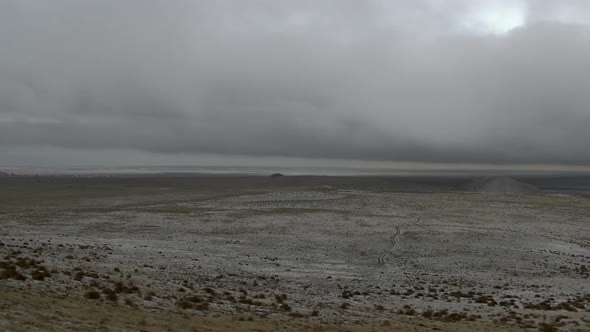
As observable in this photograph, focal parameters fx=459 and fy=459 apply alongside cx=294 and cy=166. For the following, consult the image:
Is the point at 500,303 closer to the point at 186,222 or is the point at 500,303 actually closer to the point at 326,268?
the point at 326,268

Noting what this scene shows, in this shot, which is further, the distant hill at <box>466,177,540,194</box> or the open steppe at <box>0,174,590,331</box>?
the distant hill at <box>466,177,540,194</box>

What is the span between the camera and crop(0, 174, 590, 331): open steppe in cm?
1714

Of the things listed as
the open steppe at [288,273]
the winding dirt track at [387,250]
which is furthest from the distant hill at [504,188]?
the winding dirt track at [387,250]

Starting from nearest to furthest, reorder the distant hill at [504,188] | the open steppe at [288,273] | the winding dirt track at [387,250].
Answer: the open steppe at [288,273]
the winding dirt track at [387,250]
the distant hill at [504,188]

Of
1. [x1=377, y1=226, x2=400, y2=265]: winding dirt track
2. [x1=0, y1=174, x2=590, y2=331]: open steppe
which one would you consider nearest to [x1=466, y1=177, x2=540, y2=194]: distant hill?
[x1=0, y1=174, x2=590, y2=331]: open steppe

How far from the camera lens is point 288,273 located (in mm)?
28391

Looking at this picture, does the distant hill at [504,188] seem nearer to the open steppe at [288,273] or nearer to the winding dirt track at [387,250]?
the open steppe at [288,273]

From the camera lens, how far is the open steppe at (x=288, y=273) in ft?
56.2

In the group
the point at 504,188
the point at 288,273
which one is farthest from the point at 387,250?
the point at 504,188

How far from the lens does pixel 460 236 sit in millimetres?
46750

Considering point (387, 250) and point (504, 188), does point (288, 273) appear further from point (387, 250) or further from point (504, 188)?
point (504, 188)

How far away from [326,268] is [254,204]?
46229mm

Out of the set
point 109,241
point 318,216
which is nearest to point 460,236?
point 318,216

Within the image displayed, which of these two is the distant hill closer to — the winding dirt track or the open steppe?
the open steppe
